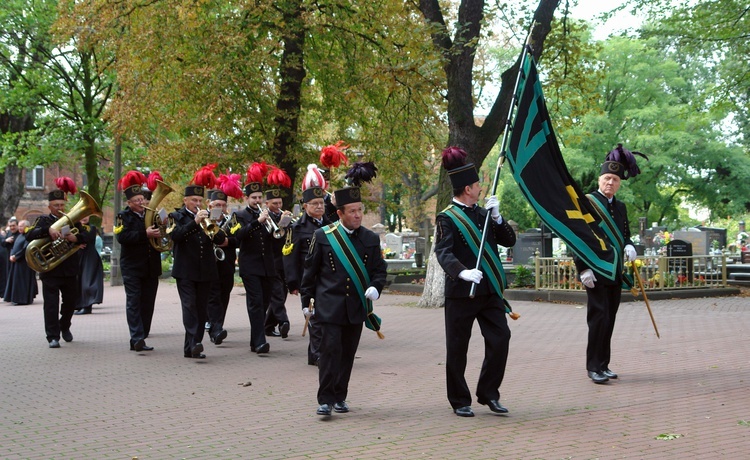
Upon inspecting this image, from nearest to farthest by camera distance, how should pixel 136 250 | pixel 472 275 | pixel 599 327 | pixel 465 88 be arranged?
pixel 472 275
pixel 599 327
pixel 136 250
pixel 465 88

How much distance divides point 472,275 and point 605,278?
231 cm

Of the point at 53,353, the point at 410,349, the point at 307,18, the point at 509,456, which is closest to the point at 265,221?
the point at 410,349

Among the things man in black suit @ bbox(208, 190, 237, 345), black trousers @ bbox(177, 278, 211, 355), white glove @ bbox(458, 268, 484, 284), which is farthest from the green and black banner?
man in black suit @ bbox(208, 190, 237, 345)

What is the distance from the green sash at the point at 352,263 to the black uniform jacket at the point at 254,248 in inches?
149

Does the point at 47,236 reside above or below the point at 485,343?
above

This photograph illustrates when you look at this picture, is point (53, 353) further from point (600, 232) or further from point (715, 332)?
point (715, 332)

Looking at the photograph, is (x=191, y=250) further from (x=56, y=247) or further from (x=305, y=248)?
(x=56, y=247)

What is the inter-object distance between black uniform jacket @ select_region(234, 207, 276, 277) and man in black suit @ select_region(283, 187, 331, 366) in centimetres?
89

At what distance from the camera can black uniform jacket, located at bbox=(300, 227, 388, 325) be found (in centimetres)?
746

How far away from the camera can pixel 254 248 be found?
1131 centimetres

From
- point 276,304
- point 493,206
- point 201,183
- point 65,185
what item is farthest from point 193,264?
point 493,206

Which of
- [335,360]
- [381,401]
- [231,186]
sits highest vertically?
[231,186]

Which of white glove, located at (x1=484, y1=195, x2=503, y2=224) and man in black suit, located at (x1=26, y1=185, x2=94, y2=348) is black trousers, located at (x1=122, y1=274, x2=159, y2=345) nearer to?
man in black suit, located at (x1=26, y1=185, x2=94, y2=348)

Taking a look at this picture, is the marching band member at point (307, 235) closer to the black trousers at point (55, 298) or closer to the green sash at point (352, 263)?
the green sash at point (352, 263)
